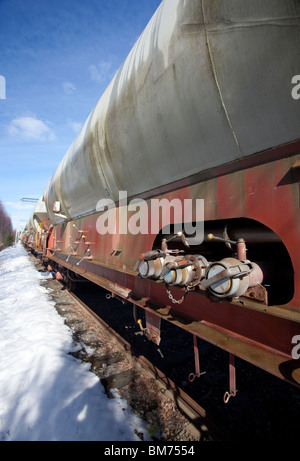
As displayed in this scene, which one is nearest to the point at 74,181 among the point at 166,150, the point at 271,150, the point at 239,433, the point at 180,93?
the point at 166,150

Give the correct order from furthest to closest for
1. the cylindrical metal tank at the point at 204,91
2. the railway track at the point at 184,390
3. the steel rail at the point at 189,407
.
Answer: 1. the railway track at the point at 184,390
2. the steel rail at the point at 189,407
3. the cylindrical metal tank at the point at 204,91

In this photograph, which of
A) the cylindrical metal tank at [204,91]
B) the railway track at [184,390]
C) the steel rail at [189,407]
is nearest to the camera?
the cylindrical metal tank at [204,91]

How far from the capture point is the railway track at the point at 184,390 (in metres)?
2.51

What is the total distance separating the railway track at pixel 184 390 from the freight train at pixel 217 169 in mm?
875

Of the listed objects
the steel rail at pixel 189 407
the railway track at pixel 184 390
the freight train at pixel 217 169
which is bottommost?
the railway track at pixel 184 390

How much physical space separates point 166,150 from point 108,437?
2965 millimetres

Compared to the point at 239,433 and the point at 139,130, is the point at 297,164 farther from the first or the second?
the point at 239,433

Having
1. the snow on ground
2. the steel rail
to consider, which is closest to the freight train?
the steel rail

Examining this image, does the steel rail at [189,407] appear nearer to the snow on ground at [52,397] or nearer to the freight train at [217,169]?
the snow on ground at [52,397]

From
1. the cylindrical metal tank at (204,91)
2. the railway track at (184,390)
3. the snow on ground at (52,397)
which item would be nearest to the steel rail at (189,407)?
the railway track at (184,390)

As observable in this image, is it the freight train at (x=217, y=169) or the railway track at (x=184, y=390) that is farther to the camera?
the railway track at (x=184, y=390)

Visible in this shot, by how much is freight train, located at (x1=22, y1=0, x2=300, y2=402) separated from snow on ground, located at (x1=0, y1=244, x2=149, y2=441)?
39.6 inches

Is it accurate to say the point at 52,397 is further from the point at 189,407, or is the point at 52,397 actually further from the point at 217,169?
the point at 217,169

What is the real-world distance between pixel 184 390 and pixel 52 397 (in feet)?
5.76
